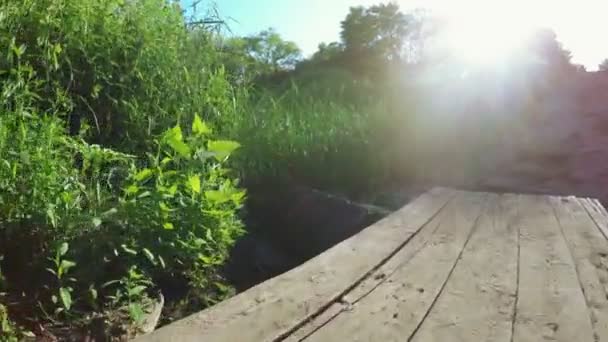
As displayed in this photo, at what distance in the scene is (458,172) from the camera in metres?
7.11

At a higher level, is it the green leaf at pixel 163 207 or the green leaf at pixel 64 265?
the green leaf at pixel 163 207

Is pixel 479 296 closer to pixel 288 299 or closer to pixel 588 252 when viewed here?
pixel 288 299

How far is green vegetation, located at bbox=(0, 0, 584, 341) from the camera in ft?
6.79

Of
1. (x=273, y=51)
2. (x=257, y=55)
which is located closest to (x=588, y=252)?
(x=257, y=55)

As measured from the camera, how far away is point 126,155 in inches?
102

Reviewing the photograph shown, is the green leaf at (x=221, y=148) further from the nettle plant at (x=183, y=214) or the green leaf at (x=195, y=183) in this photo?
the green leaf at (x=195, y=183)

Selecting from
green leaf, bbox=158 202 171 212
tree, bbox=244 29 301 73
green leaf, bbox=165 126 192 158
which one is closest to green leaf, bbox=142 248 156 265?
green leaf, bbox=158 202 171 212

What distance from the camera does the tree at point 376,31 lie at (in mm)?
9603

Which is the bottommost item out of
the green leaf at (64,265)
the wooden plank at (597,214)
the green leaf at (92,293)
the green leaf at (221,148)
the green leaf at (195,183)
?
the green leaf at (92,293)

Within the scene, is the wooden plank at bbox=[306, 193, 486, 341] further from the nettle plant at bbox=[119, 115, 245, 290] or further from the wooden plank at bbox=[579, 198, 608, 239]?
the wooden plank at bbox=[579, 198, 608, 239]

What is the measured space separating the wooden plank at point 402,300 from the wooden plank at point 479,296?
0.04m

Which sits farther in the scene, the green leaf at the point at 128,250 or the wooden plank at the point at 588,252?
the green leaf at the point at 128,250

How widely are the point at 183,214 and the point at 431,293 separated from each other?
104cm

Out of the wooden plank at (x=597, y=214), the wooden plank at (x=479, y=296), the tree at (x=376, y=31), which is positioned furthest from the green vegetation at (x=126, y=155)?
the tree at (x=376, y=31)
